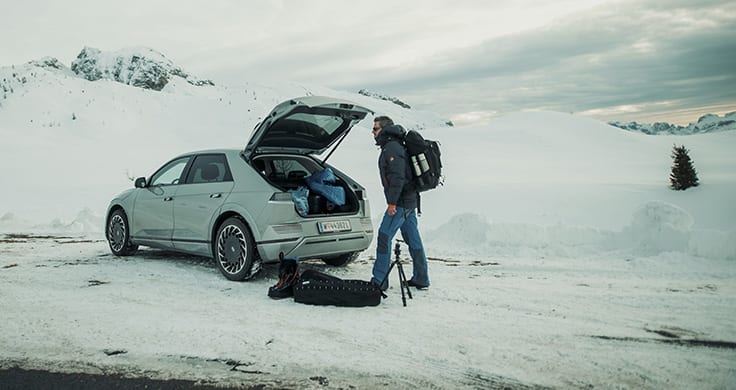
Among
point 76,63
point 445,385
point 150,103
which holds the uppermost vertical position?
point 76,63

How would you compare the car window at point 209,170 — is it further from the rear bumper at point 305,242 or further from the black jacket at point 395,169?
the black jacket at point 395,169

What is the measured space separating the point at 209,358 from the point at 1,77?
3182 centimetres

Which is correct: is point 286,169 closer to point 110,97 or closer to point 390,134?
point 390,134

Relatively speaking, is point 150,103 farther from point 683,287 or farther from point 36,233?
point 683,287

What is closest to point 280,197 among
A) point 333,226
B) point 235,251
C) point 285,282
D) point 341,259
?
point 333,226

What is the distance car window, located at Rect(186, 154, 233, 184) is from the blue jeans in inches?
80.3

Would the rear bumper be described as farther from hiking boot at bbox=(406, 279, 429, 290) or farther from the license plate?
hiking boot at bbox=(406, 279, 429, 290)

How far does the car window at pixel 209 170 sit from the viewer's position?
6395mm

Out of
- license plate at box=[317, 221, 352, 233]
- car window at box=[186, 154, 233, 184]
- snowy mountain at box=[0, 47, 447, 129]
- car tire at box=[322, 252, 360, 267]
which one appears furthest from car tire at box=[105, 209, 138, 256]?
snowy mountain at box=[0, 47, 447, 129]

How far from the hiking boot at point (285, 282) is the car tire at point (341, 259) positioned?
5.53 feet

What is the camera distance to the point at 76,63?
47531 mm

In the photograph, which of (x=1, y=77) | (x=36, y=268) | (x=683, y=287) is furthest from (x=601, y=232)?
(x=1, y=77)

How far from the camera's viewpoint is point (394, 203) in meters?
5.43

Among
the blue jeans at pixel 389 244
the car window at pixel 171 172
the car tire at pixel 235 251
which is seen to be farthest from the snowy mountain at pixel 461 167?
the car window at pixel 171 172
